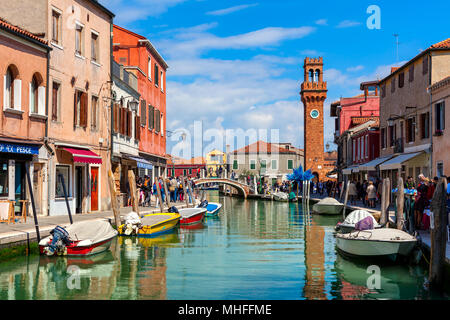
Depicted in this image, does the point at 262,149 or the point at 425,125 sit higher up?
the point at 262,149

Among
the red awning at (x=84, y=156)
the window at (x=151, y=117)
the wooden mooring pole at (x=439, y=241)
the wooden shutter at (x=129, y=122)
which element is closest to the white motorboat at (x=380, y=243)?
the wooden mooring pole at (x=439, y=241)

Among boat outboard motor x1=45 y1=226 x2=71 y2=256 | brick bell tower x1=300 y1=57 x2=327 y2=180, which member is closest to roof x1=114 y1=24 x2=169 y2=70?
boat outboard motor x1=45 y1=226 x2=71 y2=256

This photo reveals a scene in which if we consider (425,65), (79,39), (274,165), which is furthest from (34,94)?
(274,165)

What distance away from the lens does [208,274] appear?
39.5 ft

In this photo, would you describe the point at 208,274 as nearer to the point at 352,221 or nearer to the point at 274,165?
the point at 352,221

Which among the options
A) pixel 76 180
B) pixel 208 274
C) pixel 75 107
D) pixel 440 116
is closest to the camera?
pixel 208 274

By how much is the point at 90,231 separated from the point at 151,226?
14.2ft

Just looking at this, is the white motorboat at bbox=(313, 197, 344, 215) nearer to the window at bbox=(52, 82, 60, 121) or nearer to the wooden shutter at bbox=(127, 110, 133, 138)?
the wooden shutter at bbox=(127, 110, 133, 138)

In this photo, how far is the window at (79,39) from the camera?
2130cm
